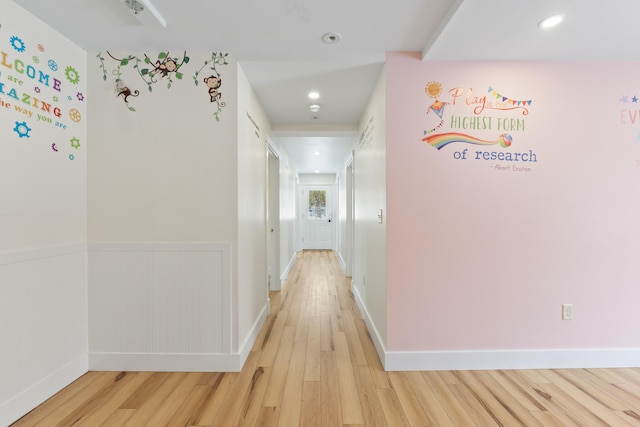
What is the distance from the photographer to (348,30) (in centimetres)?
179

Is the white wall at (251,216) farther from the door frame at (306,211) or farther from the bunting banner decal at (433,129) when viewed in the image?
the door frame at (306,211)

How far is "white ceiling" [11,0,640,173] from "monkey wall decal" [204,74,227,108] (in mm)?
200

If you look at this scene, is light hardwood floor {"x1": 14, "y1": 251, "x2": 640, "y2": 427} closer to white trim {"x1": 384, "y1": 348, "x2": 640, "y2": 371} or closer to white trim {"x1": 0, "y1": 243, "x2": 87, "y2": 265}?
white trim {"x1": 384, "y1": 348, "x2": 640, "y2": 371}

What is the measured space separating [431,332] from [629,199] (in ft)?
5.74

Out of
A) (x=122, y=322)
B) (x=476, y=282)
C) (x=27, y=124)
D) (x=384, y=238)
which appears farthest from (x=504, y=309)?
(x=27, y=124)

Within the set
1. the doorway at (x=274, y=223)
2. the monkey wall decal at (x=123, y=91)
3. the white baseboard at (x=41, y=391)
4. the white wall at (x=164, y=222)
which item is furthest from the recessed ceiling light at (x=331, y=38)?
the white baseboard at (x=41, y=391)

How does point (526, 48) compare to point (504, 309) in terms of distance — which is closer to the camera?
point (526, 48)

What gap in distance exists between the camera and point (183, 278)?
206cm

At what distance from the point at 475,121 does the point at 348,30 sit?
111 centimetres

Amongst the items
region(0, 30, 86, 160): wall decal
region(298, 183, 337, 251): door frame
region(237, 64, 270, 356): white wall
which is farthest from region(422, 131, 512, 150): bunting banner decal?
region(298, 183, 337, 251): door frame

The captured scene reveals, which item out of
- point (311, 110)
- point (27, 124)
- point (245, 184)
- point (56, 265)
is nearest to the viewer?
point (27, 124)

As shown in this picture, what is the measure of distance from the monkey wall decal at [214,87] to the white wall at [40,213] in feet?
2.87

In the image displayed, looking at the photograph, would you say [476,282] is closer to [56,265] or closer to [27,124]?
[56,265]

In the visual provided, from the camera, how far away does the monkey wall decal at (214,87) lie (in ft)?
6.77
